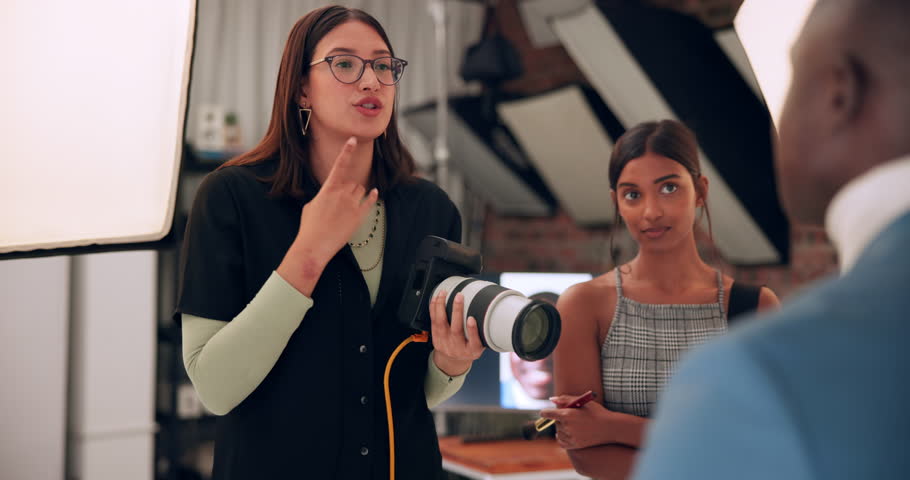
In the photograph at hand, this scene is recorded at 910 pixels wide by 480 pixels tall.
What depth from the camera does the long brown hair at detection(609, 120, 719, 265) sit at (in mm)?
1126

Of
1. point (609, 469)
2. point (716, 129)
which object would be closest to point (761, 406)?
point (609, 469)

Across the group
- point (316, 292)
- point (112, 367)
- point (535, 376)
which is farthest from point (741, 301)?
point (112, 367)

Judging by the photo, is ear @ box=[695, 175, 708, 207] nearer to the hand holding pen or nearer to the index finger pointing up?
the hand holding pen

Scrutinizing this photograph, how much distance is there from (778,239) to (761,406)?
2.94 meters

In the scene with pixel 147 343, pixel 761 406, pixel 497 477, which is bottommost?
pixel 497 477

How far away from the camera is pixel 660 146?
1.12 metres

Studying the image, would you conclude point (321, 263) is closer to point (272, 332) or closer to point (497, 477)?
point (272, 332)

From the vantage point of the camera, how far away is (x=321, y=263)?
90 cm

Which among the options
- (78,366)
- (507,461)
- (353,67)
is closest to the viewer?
(353,67)

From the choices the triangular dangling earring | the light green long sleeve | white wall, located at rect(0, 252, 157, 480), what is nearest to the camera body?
the light green long sleeve

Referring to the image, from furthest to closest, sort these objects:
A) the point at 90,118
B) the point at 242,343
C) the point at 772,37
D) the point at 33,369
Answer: the point at 33,369 → the point at 242,343 → the point at 772,37 → the point at 90,118

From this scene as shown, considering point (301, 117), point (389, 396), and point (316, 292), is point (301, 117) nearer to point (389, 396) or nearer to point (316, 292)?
point (316, 292)

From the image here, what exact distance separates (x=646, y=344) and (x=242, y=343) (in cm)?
53

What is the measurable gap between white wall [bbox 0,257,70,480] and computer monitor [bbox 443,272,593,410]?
58.1 inches
